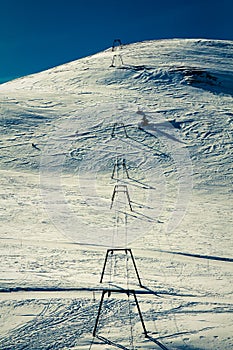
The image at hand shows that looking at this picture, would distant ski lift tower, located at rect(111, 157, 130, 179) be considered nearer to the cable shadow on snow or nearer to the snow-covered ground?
the snow-covered ground

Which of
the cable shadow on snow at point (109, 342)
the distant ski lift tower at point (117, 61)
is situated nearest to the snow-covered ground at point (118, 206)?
the cable shadow on snow at point (109, 342)

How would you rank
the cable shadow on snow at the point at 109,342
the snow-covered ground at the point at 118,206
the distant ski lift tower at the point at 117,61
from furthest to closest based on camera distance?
the distant ski lift tower at the point at 117,61 < the snow-covered ground at the point at 118,206 < the cable shadow on snow at the point at 109,342

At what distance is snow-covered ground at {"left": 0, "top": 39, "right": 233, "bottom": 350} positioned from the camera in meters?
8.44

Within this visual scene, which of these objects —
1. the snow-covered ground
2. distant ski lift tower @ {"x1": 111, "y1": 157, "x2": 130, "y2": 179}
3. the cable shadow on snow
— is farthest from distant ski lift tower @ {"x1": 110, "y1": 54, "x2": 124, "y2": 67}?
the cable shadow on snow

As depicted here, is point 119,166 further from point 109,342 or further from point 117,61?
point 117,61

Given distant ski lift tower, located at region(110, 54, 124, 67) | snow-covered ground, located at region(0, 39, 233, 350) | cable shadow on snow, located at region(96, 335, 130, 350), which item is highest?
distant ski lift tower, located at region(110, 54, 124, 67)

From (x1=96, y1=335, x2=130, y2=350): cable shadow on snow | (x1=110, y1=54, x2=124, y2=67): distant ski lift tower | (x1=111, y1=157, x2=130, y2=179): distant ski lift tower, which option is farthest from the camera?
(x1=110, y1=54, x2=124, y2=67): distant ski lift tower

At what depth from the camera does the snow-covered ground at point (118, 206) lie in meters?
8.44

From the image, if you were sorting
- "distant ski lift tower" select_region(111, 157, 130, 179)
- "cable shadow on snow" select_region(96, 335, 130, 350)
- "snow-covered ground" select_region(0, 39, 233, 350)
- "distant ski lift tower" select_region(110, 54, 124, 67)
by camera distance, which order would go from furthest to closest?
"distant ski lift tower" select_region(110, 54, 124, 67) < "distant ski lift tower" select_region(111, 157, 130, 179) < "snow-covered ground" select_region(0, 39, 233, 350) < "cable shadow on snow" select_region(96, 335, 130, 350)

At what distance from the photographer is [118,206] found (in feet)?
54.3

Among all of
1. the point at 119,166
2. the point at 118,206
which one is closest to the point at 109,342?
the point at 118,206

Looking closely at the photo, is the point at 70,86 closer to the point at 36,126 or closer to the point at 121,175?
the point at 36,126

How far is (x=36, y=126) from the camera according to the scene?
26.6m

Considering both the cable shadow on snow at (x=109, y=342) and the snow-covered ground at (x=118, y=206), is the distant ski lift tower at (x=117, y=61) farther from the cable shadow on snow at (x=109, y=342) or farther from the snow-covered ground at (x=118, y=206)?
the cable shadow on snow at (x=109, y=342)
